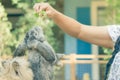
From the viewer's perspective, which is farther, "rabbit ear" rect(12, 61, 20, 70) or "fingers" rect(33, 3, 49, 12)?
"fingers" rect(33, 3, 49, 12)

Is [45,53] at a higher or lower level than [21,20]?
higher

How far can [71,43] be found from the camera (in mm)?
11156

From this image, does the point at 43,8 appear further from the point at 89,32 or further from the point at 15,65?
the point at 89,32

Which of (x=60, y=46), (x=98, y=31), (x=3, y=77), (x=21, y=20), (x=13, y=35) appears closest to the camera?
(x=3, y=77)

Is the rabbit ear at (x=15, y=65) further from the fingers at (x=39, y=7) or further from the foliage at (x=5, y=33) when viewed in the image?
the foliage at (x=5, y=33)

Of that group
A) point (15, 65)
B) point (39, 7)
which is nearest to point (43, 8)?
point (39, 7)

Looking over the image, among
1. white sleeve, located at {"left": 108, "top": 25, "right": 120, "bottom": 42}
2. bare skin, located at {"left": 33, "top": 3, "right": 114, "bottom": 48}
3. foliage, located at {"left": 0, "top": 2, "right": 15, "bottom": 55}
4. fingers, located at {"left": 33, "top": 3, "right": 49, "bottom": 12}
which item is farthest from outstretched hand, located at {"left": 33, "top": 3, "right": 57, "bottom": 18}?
foliage, located at {"left": 0, "top": 2, "right": 15, "bottom": 55}

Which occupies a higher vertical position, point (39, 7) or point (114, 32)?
point (39, 7)

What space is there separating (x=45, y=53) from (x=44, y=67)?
7 cm

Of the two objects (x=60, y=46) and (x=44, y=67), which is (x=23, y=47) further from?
(x=60, y=46)

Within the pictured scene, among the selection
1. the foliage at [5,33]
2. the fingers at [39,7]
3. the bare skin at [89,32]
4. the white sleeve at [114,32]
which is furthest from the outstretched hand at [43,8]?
the foliage at [5,33]

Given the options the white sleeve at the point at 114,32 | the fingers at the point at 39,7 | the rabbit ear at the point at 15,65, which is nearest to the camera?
the rabbit ear at the point at 15,65

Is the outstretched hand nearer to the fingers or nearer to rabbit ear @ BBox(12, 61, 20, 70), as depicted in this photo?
the fingers

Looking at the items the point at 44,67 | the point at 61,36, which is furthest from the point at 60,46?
the point at 44,67
